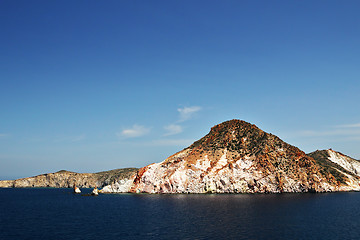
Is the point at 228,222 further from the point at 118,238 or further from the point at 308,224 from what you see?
the point at 118,238

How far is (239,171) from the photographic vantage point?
14600cm

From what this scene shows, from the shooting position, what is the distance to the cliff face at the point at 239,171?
143 meters

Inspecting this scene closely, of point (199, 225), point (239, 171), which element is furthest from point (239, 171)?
point (199, 225)

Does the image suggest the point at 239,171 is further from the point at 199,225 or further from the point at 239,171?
the point at 199,225

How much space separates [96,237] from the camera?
50.9m

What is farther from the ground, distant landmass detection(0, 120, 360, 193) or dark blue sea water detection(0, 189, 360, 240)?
distant landmass detection(0, 120, 360, 193)

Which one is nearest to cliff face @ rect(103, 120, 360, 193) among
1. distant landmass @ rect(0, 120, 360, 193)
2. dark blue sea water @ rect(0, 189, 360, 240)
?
distant landmass @ rect(0, 120, 360, 193)

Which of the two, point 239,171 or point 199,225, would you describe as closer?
point 199,225

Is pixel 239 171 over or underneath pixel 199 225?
over

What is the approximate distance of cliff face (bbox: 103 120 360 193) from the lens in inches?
5618

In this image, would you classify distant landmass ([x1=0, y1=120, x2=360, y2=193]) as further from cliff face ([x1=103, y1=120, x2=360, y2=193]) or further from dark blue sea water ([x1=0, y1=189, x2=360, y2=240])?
dark blue sea water ([x1=0, y1=189, x2=360, y2=240])

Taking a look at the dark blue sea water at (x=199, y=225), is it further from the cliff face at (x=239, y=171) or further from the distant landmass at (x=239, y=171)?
the distant landmass at (x=239, y=171)

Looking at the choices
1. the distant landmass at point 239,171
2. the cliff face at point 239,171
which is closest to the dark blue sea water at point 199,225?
the cliff face at point 239,171

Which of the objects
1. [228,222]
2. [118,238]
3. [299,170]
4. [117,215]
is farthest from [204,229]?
[299,170]
